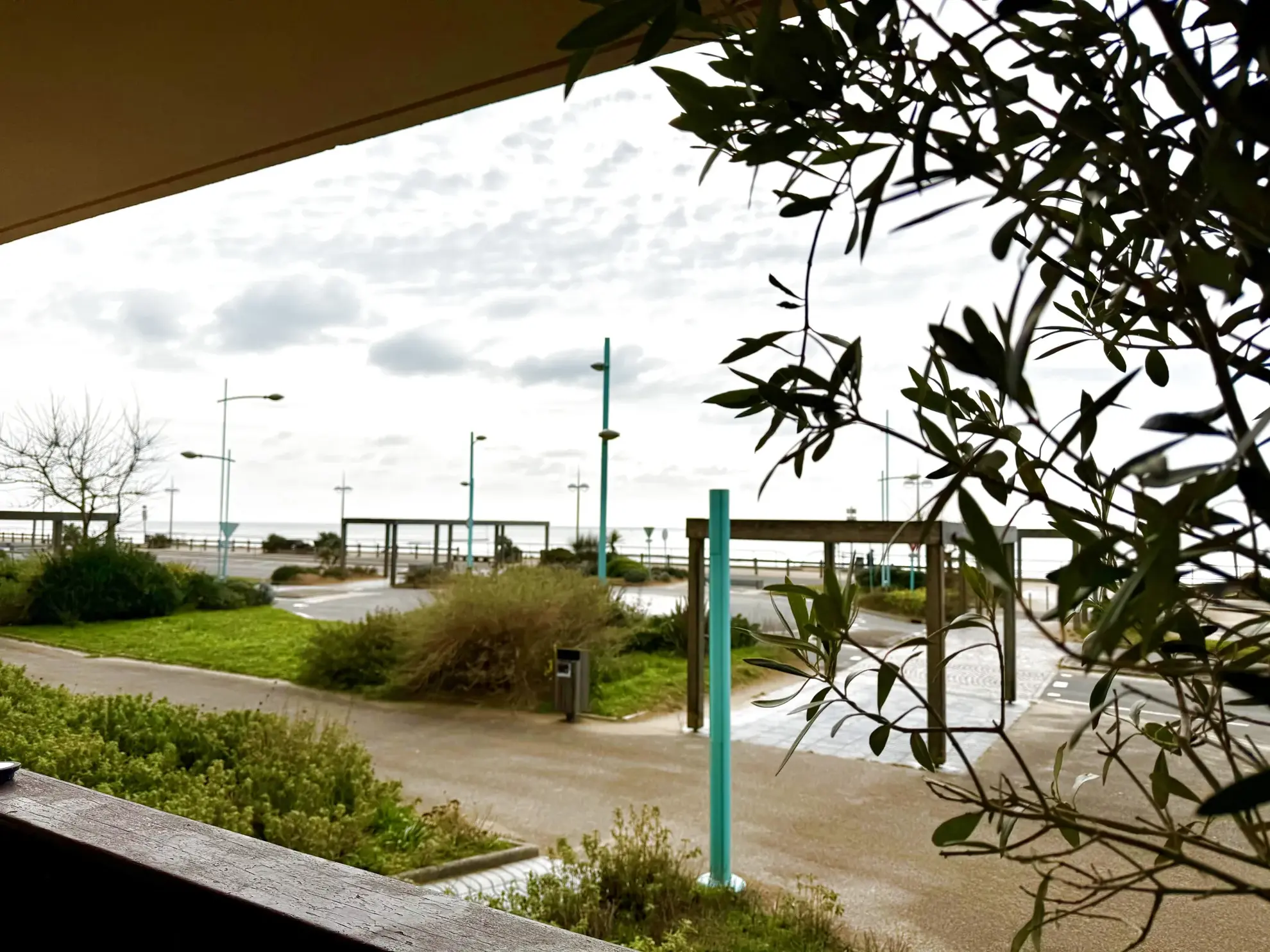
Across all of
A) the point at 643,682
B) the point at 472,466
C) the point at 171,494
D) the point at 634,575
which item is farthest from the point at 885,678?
the point at 171,494

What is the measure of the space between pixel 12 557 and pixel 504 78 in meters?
13.0

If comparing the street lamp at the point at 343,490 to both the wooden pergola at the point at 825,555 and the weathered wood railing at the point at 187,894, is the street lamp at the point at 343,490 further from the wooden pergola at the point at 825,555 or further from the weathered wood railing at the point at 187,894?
the weathered wood railing at the point at 187,894

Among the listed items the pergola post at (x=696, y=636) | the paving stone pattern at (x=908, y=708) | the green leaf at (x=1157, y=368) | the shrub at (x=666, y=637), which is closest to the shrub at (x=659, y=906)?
the paving stone pattern at (x=908, y=708)

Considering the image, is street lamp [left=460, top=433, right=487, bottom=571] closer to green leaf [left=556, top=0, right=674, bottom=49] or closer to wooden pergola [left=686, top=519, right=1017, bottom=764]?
wooden pergola [left=686, top=519, right=1017, bottom=764]

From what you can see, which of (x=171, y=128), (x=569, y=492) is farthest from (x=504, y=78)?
(x=569, y=492)

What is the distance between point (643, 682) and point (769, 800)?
301cm

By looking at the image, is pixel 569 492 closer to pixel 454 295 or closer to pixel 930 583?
pixel 454 295

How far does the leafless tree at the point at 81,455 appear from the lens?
502 inches

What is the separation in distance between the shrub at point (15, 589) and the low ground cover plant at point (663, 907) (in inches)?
424

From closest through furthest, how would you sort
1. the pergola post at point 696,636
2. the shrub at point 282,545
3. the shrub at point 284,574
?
the pergola post at point 696,636
the shrub at point 284,574
the shrub at point 282,545

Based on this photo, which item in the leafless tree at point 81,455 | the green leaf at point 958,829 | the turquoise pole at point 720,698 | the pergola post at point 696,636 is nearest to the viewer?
the green leaf at point 958,829

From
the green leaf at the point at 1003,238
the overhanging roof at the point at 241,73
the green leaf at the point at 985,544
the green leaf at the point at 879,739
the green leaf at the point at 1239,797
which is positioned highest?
the overhanging roof at the point at 241,73

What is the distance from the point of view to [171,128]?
5.73 feet

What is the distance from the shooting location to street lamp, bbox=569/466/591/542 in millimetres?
19547
